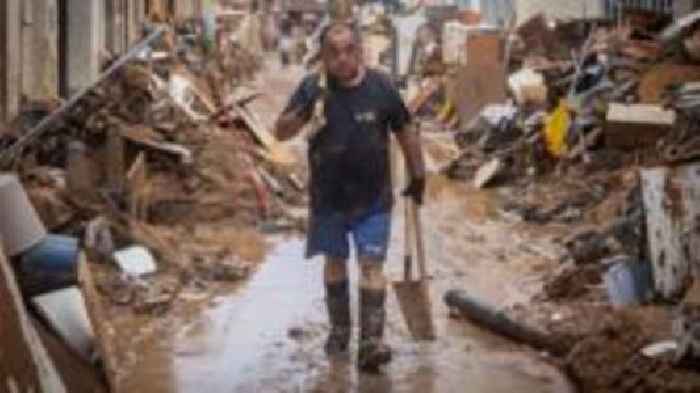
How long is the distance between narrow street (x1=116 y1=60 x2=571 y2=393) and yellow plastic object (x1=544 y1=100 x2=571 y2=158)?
4.69 meters

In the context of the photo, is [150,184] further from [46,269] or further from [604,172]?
[46,269]

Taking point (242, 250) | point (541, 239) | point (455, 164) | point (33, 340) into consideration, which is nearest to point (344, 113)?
point (33, 340)

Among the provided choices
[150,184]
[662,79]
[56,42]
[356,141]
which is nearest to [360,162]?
[356,141]

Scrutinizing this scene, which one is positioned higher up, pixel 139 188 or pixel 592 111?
pixel 592 111

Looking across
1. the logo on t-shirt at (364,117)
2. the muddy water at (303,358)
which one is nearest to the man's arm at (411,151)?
the logo on t-shirt at (364,117)

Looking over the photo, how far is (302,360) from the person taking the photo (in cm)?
898

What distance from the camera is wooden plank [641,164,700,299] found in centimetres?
952

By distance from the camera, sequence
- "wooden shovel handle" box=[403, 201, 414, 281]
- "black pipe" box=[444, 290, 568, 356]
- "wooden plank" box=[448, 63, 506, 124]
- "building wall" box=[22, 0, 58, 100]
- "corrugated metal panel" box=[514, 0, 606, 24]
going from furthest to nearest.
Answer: "corrugated metal panel" box=[514, 0, 606, 24]
"wooden plank" box=[448, 63, 506, 124]
"building wall" box=[22, 0, 58, 100]
"wooden shovel handle" box=[403, 201, 414, 281]
"black pipe" box=[444, 290, 568, 356]

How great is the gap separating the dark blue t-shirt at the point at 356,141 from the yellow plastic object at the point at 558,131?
30.5 feet

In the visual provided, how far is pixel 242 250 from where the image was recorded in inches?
517

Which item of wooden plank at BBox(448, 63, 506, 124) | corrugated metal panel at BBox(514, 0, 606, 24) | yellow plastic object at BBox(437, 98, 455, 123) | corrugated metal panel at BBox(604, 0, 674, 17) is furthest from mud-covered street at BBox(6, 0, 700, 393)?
corrugated metal panel at BBox(514, 0, 606, 24)

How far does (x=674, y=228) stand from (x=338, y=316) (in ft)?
7.96

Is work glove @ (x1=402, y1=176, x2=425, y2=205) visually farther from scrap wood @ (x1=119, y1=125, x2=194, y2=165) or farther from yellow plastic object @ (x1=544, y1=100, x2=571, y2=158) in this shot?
yellow plastic object @ (x1=544, y1=100, x2=571, y2=158)

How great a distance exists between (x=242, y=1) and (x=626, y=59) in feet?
149
